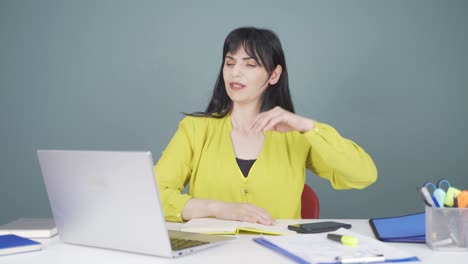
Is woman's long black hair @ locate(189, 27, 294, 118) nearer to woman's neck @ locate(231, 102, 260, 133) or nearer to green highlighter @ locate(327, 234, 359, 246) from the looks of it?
woman's neck @ locate(231, 102, 260, 133)

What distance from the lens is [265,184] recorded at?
90.4 inches

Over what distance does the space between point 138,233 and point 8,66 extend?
2.66 meters

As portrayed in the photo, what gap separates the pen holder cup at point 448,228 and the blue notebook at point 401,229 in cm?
9

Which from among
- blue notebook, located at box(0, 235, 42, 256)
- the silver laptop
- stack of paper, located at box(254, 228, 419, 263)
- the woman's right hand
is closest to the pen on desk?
stack of paper, located at box(254, 228, 419, 263)

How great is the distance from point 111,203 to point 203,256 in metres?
0.25

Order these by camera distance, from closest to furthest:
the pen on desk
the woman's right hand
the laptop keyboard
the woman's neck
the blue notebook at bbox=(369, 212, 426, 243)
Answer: the pen on desk < the laptop keyboard < the blue notebook at bbox=(369, 212, 426, 243) < the woman's right hand < the woman's neck

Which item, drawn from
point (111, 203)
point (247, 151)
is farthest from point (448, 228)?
point (247, 151)

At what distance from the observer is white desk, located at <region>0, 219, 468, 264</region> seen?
1331 millimetres

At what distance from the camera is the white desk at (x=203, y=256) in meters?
1.33

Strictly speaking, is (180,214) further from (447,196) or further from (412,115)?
(412,115)

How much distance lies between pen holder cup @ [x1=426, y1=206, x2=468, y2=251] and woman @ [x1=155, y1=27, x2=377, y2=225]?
0.71 metres

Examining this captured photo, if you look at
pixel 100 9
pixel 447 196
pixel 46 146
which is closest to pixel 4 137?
pixel 46 146

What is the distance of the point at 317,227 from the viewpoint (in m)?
1.65

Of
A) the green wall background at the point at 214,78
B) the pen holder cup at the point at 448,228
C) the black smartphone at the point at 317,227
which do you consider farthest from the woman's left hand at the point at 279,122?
the green wall background at the point at 214,78
